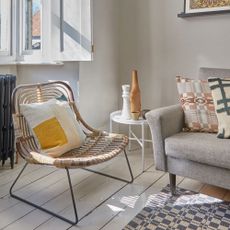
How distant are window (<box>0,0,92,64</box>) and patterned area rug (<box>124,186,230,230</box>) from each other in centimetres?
133

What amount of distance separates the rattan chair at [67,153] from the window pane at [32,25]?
645mm

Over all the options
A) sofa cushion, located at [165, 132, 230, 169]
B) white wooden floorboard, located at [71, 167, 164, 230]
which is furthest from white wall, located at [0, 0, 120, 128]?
sofa cushion, located at [165, 132, 230, 169]

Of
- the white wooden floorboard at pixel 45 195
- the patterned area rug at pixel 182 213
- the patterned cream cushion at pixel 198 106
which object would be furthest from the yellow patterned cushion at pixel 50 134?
the patterned cream cushion at pixel 198 106

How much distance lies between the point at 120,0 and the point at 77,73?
3.12ft

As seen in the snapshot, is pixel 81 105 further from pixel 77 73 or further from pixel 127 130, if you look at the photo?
pixel 127 130

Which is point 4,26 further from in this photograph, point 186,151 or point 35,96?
point 186,151

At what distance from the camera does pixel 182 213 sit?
1.84 m

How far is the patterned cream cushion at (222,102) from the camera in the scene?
197cm

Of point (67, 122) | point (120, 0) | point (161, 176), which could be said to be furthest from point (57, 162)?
point (120, 0)

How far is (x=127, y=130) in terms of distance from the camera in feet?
10.6

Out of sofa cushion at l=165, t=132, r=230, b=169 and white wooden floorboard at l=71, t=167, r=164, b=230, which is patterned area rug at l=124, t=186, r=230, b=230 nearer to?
white wooden floorboard at l=71, t=167, r=164, b=230

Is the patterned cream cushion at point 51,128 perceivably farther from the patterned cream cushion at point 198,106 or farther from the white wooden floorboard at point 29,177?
the patterned cream cushion at point 198,106

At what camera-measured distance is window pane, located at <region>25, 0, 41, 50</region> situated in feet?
9.21

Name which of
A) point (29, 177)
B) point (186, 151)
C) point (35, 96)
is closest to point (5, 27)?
point (35, 96)
